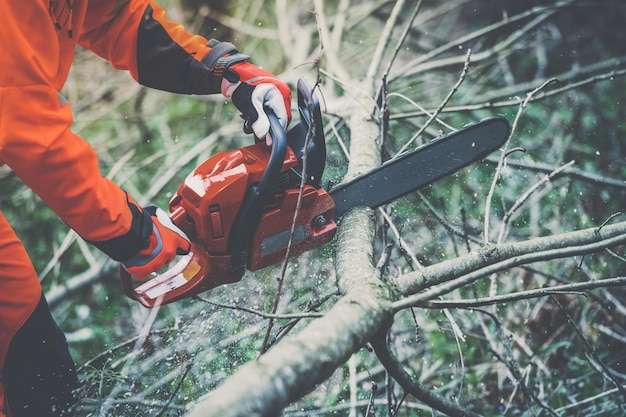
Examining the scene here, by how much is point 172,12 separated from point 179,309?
287cm

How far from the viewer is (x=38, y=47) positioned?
1.51 meters

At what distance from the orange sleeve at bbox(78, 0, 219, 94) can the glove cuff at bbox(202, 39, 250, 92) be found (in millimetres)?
18

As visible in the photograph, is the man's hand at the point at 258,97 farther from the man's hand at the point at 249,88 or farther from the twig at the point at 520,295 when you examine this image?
the twig at the point at 520,295

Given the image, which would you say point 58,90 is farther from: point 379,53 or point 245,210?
point 379,53

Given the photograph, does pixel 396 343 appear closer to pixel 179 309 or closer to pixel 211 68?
pixel 179 309

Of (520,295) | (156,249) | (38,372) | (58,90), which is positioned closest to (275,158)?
(156,249)

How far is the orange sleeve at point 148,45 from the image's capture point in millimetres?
1932

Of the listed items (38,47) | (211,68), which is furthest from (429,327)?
(38,47)

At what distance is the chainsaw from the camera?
5.88 feet

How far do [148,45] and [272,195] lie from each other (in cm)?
75

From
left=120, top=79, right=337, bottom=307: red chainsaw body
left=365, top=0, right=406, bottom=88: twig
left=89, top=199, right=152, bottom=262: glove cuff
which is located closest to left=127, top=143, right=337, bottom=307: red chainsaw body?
left=120, top=79, right=337, bottom=307: red chainsaw body

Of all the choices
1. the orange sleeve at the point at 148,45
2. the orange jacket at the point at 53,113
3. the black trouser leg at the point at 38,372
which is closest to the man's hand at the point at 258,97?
the orange sleeve at the point at 148,45

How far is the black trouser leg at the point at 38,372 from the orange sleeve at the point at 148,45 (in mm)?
→ 973

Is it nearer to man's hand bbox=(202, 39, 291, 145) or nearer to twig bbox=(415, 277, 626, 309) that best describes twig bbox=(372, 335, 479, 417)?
twig bbox=(415, 277, 626, 309)
